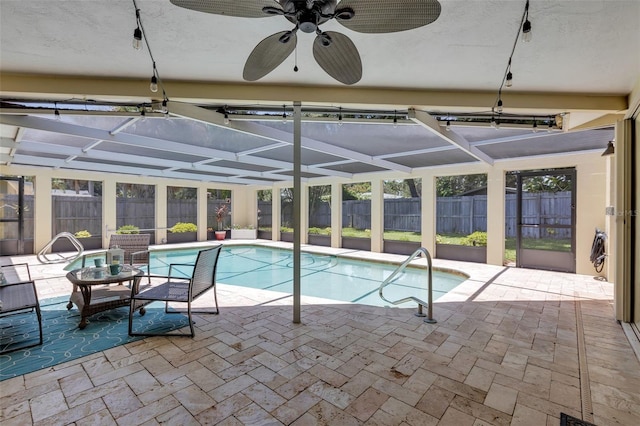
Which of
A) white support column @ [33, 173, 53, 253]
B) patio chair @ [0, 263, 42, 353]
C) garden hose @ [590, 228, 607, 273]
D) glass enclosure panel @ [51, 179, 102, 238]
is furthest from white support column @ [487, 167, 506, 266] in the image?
white support column @ [33, 173, 53, 253]

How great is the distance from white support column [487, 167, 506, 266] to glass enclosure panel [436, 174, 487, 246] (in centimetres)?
40

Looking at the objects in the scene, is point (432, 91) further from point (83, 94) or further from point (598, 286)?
point (598, 286)

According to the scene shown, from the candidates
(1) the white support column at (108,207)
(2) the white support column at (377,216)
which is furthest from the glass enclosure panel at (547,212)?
(1) the white support column at (108,207)

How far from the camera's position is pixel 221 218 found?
13.3 metres

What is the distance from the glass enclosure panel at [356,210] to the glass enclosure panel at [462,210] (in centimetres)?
241

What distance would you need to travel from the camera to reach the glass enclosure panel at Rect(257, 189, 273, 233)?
13547 millimetres

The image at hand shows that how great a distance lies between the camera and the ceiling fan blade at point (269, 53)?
1857 millimetres

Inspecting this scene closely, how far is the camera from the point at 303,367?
2.52m

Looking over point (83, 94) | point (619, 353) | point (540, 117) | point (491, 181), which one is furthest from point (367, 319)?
point (491, 181)

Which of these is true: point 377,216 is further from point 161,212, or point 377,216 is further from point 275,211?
point 161,212

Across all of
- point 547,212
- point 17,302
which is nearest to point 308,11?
point 17,302

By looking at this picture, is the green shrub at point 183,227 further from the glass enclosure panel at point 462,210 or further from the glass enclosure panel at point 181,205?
the glass enclosure panel at point 462,210

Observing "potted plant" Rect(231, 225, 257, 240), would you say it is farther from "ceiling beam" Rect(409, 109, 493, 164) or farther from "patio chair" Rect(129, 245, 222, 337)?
"ceiling beam" Rect(409, 109, 493, 164)

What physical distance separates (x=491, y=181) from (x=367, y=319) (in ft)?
18.7
